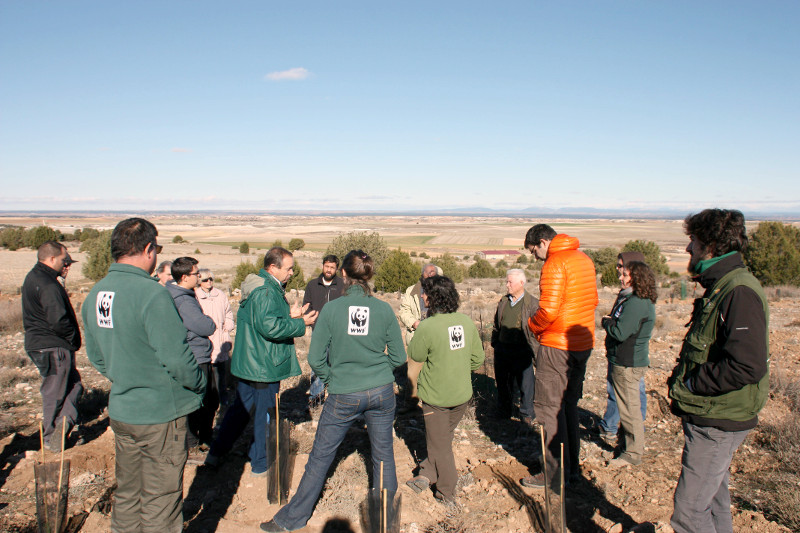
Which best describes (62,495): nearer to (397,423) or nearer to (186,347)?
(186,347)

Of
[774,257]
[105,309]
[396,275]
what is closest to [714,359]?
[105,309]

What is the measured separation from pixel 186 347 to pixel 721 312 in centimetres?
289

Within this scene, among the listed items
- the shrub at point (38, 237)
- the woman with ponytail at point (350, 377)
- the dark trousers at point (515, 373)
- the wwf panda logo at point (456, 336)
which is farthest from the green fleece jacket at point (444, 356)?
the shrub at point (38, 237)

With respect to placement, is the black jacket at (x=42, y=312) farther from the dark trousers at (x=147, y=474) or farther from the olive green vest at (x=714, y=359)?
the olive green vest at (x=714, y=359)

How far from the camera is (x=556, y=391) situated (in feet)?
12.8

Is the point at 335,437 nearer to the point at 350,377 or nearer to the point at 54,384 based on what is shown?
the point at 350,377

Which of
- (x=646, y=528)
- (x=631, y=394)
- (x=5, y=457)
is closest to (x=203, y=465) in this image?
(x=5, y=457)

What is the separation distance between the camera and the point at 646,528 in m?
3.01

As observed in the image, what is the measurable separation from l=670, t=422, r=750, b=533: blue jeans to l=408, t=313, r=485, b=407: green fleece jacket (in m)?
1.54

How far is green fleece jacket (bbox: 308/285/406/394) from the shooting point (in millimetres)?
3359

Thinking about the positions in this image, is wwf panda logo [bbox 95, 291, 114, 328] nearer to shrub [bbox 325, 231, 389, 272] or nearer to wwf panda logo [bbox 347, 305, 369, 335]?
wwf panda logo [bbox 347, 305, 369, 335]

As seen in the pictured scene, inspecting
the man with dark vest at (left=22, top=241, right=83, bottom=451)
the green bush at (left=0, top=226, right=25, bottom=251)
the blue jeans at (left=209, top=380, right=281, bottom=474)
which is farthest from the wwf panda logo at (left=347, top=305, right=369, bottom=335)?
the green bush at (left=0, top=226, right=25, bottom=251)

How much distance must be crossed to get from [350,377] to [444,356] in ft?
2.64

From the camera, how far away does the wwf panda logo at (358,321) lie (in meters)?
3.37
